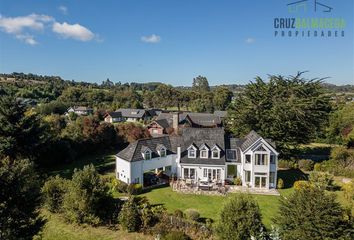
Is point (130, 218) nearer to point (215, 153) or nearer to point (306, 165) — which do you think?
point (215, 153)

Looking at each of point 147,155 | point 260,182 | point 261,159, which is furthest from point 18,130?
point 260,182

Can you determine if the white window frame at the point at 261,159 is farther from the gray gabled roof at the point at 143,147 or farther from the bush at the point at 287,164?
the bush at the point at 287,164

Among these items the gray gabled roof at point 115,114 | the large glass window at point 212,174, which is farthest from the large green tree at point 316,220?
the gray gabled roof at point 115,114

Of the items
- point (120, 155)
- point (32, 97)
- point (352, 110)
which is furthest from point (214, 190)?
point (32, 97)

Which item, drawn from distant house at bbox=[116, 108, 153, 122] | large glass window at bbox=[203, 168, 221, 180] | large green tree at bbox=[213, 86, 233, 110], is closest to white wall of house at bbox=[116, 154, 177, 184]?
large glass window at bbox=[203, 168, 221, 180]

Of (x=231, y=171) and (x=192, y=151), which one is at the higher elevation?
(x=192, y=151)

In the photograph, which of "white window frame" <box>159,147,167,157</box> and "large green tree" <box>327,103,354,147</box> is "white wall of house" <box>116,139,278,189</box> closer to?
"white window frame" <box>159,147,167,157</box>
